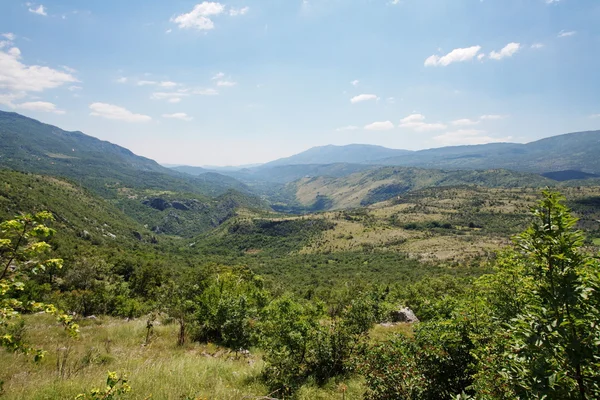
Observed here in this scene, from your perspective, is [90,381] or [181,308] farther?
[181,308]

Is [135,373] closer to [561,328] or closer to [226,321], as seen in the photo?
[226,321]

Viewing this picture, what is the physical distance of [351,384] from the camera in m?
9.73

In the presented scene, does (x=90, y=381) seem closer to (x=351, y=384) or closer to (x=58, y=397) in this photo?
(x=58, y=397)

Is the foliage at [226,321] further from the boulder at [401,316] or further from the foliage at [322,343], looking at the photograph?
the boulder at [401,316]

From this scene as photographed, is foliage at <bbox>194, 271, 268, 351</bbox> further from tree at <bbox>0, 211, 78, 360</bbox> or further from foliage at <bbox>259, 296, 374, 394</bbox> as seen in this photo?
tree at <bbox>0, 211, 78, 360</bbox>

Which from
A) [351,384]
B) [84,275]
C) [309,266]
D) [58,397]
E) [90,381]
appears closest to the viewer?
[58,397]

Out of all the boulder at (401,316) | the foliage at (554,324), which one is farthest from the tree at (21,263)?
the boulder at (401,316)

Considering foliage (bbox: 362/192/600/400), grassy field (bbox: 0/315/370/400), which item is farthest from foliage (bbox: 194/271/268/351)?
foliage (bbox: 362/192/600/400)

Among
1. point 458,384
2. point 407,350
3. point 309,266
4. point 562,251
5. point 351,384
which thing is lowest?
point 309,266

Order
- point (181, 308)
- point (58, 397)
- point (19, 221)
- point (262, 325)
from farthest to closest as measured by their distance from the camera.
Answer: point (181, 308) → point (262, 325) → point (58, 397) → point (19, 221)

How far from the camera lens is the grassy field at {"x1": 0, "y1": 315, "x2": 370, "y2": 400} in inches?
268

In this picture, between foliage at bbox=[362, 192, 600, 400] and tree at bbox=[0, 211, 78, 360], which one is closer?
foliage at bbox=[362, 192, 600, 400]

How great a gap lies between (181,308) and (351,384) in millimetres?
11345

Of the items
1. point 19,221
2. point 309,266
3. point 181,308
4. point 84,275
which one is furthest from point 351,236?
point 19,221
